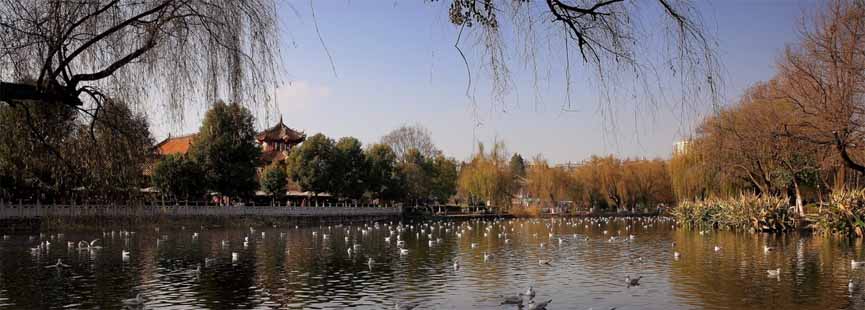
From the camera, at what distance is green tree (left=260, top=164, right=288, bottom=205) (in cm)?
5072

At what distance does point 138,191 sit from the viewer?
5.75 m

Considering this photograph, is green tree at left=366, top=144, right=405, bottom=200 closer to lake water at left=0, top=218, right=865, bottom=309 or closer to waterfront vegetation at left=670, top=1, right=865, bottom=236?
waterfront vegetation at left=670, top=1, right=865, bottom=236

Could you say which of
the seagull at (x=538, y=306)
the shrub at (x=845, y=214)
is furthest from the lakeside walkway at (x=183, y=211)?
the shrub at (x=845, y=214)

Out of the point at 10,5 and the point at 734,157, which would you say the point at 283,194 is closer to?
the point at 734,157

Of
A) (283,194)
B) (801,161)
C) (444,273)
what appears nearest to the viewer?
(444,273)

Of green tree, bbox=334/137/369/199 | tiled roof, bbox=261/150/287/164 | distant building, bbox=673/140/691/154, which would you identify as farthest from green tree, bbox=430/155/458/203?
distant building, bbox=673/140/691/154

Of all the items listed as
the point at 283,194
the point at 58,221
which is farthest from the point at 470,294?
the point at 283,194

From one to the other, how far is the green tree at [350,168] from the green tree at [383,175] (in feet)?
2.99

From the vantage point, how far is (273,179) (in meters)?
50.8

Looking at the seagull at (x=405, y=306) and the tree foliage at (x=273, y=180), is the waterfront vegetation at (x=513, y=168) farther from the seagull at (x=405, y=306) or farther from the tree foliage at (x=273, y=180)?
the seagull at (x=405, y=306)

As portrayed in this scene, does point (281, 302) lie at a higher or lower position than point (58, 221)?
lower

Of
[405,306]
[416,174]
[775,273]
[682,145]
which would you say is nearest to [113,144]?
[682,145]

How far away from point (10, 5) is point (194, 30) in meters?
0.99

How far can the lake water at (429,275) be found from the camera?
43.3 feet
